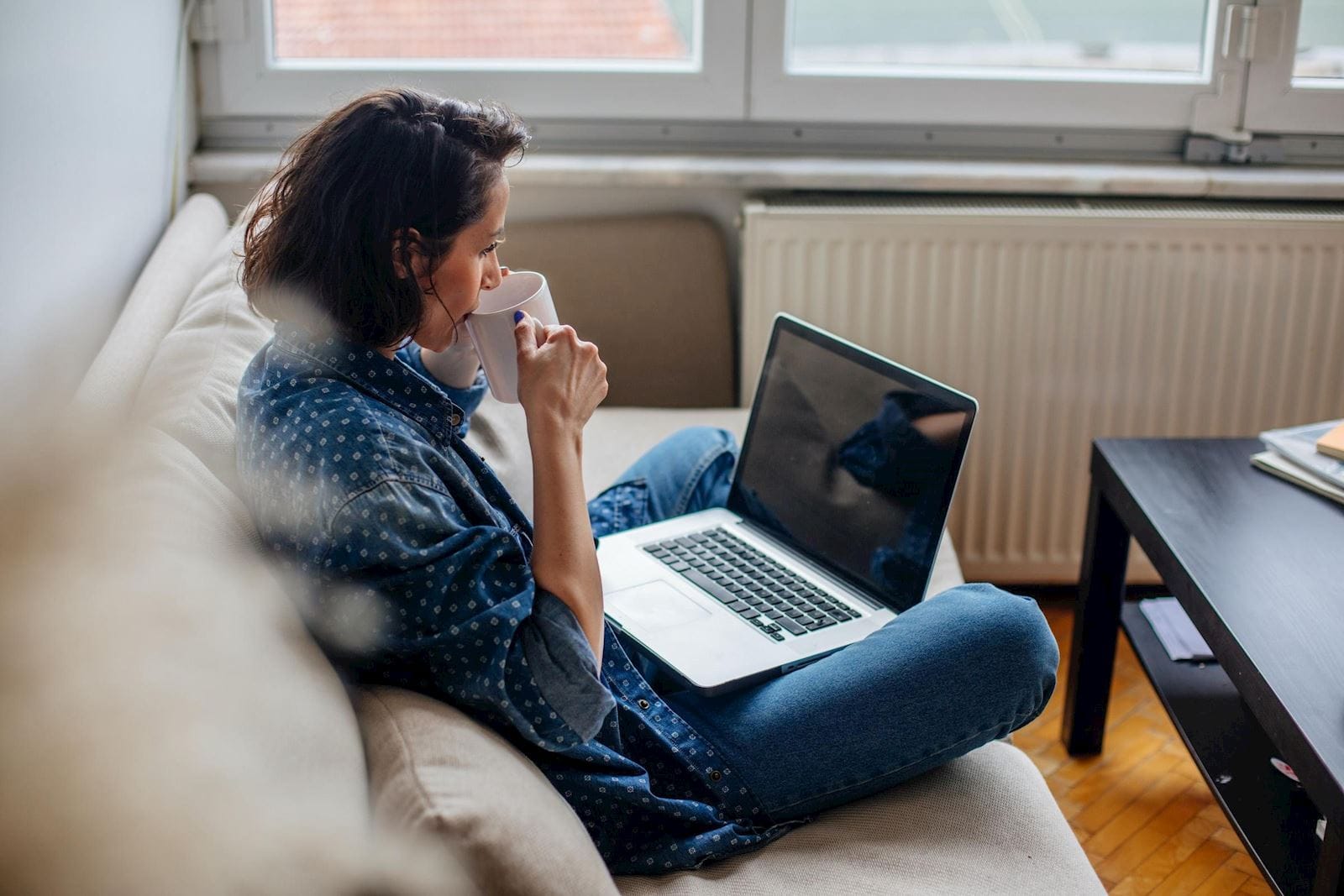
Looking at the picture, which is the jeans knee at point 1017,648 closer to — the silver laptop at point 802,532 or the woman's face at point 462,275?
the silver laptop at point 802,532

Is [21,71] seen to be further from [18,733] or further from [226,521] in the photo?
[18,733]

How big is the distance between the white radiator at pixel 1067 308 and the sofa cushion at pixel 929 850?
106 cm

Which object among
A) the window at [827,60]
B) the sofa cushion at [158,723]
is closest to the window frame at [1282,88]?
the window at [827,60]

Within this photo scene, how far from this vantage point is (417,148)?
105 centimetres

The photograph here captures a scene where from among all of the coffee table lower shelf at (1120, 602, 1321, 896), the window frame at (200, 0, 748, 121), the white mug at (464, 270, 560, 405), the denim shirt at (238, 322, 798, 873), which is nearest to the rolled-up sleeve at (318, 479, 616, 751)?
the denim shirt at (238, 322, 798, 873)

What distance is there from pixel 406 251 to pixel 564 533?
27cm

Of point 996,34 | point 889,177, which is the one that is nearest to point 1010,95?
point 996,34

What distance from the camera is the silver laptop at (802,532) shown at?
1.33 metres

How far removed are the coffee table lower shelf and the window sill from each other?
2.59 feet

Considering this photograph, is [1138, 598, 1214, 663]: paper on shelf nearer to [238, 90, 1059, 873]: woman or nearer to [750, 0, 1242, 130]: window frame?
[238, 90, 1059, 873]: woman

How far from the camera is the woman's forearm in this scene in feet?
3.39

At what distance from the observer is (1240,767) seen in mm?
1438

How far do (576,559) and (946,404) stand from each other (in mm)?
524

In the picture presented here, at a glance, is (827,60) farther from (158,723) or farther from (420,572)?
(158,723)
